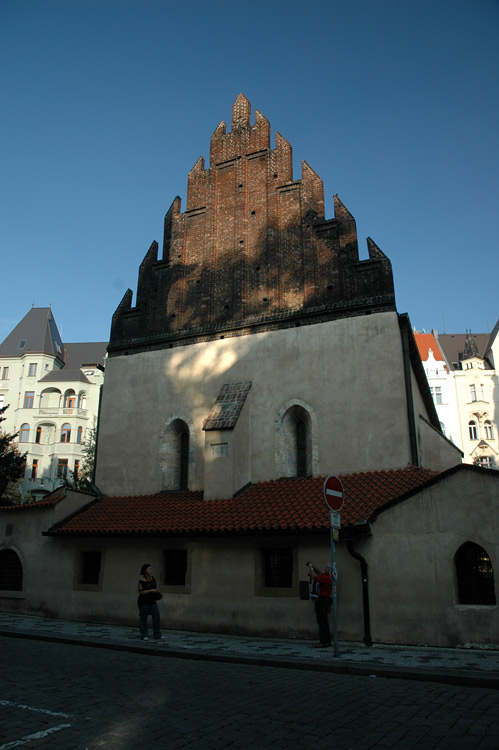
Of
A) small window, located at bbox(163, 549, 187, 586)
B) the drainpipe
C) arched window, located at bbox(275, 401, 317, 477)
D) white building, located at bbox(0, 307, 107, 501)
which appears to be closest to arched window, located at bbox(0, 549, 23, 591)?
small window, located at bbox(163, 549, 187, 586)

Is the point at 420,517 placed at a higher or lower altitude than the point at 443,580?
higher

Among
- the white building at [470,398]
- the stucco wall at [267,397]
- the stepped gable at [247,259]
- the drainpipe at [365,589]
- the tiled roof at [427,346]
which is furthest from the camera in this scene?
the tiled roof at [427,346]

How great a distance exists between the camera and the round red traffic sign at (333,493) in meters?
9.66

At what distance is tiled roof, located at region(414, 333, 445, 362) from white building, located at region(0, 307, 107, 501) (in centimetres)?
3218

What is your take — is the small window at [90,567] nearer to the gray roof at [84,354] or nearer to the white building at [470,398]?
the gray roof at [84,354]

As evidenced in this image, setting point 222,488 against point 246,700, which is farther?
point 222,488

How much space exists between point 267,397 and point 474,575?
7.67m

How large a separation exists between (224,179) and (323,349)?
8192 millimetres

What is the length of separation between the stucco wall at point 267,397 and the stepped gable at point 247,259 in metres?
0.60

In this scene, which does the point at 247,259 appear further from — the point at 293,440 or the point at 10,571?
the point at 10,571

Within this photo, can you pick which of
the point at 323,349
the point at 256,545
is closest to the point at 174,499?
the point at 256,545

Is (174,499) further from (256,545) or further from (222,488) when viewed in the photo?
(256,545)

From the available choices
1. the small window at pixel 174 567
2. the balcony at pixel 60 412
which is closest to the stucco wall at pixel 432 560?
the small window at pixel 174 567

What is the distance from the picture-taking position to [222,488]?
15.2 metres
